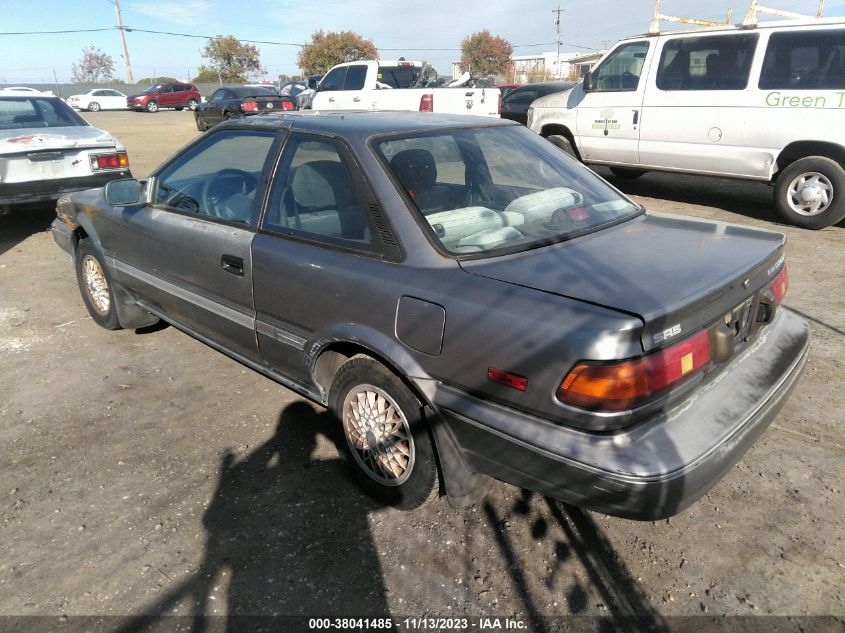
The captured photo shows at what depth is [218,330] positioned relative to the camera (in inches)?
131

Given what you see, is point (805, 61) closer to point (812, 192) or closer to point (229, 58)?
point (812, 192)

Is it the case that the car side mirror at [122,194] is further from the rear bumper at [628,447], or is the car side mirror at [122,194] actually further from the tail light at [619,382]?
the tail light at [619,382]

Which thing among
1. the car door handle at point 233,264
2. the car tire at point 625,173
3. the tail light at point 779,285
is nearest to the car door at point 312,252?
the car door handle at point 233,264

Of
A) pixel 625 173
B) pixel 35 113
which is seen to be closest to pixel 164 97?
pixel 35 113

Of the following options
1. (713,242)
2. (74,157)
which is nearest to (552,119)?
(74,157)

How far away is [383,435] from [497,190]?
1390 mm

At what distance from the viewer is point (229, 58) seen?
52.9 m

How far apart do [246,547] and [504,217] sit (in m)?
1.79

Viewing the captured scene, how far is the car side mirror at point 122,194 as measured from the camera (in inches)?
143

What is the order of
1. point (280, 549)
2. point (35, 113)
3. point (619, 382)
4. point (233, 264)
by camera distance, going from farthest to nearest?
point (35, 113), point (233, 264), point (280, 549), point (619, 382)

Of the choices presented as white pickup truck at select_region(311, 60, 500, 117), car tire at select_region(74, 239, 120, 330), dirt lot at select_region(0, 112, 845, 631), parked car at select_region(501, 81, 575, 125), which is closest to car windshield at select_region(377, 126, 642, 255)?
dirt lot at select_region(0, 112, 845, 631)

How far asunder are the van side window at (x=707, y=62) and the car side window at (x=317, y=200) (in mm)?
6177

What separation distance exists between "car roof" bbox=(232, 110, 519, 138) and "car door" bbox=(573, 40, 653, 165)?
211 inches

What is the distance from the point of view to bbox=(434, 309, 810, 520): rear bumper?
1.85 meters
